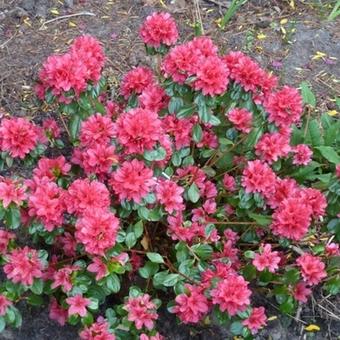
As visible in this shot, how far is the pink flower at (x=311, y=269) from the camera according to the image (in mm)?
2168

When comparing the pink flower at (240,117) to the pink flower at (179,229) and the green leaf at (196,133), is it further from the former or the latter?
the pink flower at (179,229)

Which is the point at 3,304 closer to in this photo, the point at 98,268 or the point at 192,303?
the point at 98,268

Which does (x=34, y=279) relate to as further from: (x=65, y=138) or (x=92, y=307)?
(x=65, y=138)

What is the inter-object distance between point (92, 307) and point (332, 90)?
179 cm

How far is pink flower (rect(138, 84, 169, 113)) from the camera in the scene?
7.80ft

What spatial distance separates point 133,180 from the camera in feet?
6.58

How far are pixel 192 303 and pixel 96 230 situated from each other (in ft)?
1.32

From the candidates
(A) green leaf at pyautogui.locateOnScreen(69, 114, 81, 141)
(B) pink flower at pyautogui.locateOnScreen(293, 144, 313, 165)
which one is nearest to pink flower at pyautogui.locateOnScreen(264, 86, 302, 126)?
(B) pink flower at pyautogui.locateOnScreen(293, 144, 313, 165)

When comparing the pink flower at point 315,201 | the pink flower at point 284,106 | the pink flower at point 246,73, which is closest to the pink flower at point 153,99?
the pink flower at point 246,73

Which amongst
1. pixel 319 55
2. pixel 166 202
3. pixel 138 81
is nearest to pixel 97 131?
pixel 166 202

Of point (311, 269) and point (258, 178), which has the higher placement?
point (258, 178)

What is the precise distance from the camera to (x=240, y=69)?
228 cm

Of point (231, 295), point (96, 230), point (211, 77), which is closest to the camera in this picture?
point (96, 230)

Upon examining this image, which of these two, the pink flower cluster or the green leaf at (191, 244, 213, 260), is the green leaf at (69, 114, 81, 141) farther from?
the green leaf at (191, 244, 213, 260)
